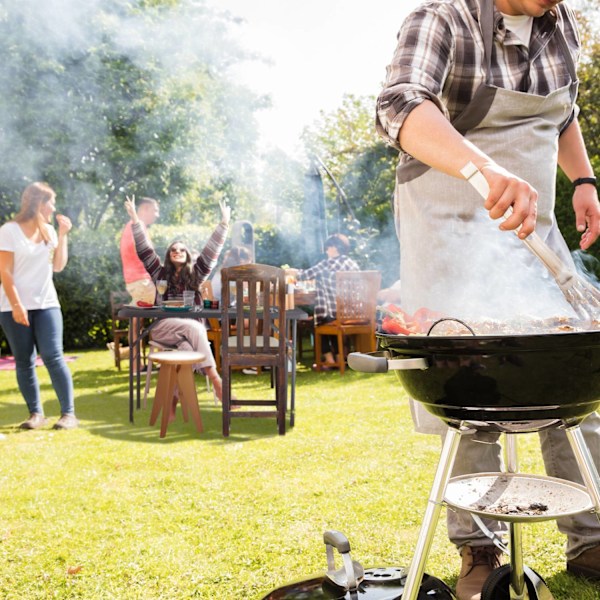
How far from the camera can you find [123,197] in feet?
56.3

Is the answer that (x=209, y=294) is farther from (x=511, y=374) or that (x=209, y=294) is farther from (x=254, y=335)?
(x=511, y=374)

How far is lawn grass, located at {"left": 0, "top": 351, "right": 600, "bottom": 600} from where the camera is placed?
2373 millimetres

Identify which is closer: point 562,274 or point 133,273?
point 562,274

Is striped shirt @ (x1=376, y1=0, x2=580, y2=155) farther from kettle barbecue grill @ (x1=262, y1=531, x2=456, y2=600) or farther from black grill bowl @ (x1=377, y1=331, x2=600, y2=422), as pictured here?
kettle barbecue grill @ (x1=262, y1=531, x2=456, y2=600)

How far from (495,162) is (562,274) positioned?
1.58 feet

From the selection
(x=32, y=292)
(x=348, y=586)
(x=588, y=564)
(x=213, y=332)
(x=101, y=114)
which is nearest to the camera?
(x=348, y=586)

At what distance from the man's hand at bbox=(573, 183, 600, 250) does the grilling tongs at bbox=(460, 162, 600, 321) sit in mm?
513

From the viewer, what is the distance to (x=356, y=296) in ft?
24.4

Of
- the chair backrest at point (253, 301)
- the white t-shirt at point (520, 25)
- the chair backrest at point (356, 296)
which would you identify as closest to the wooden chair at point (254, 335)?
the chair backrest at point (253, 301)

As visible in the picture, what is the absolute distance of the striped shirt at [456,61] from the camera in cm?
162

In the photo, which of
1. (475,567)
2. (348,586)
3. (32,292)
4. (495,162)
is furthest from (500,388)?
(32,292)

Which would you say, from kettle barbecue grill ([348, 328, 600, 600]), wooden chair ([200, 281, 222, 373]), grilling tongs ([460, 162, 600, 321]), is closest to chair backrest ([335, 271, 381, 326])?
wooden chair ([200, 281, 222, 373])

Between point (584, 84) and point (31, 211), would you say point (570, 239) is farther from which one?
point (31, 211)

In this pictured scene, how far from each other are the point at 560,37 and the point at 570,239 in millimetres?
7727
